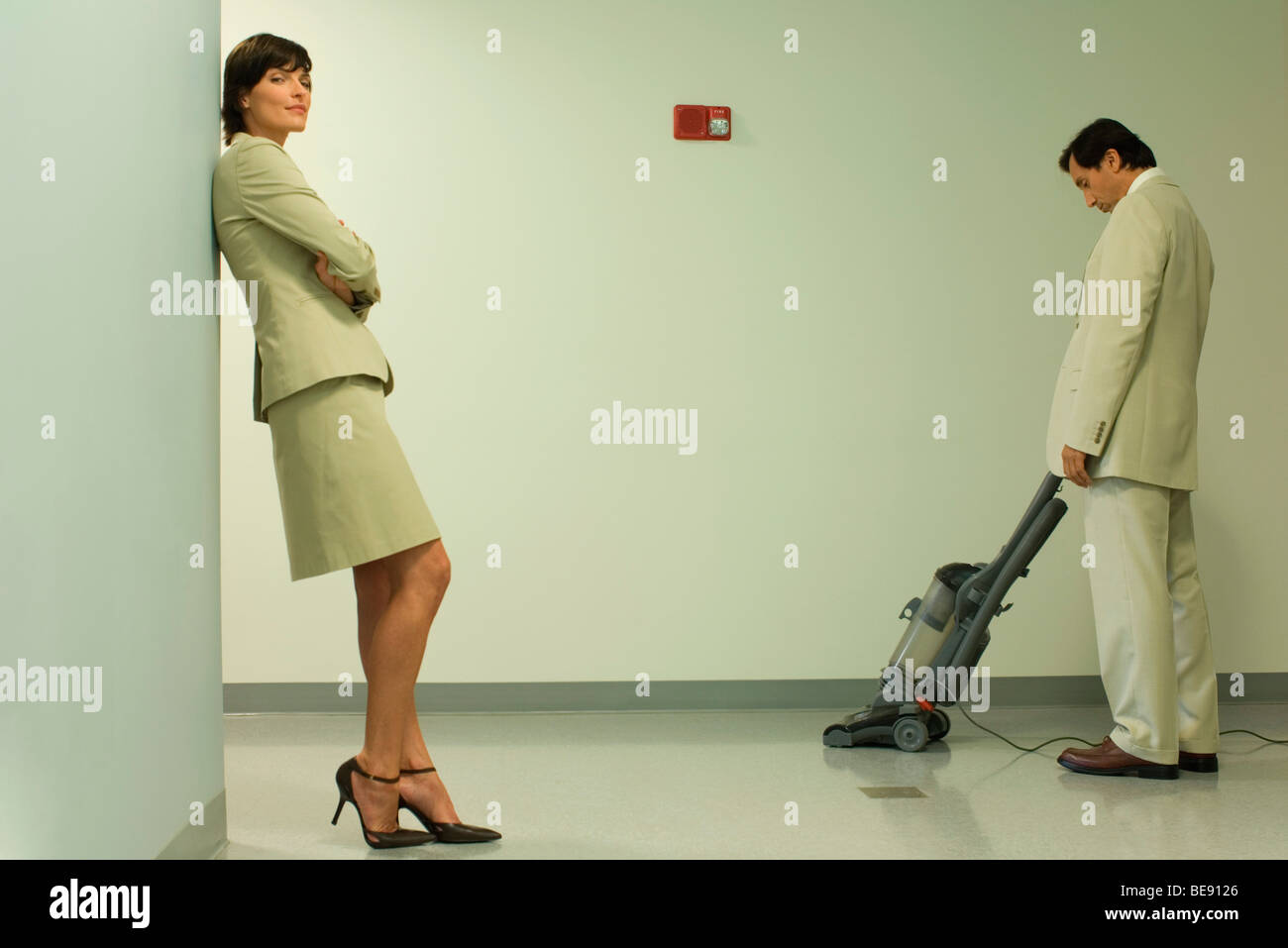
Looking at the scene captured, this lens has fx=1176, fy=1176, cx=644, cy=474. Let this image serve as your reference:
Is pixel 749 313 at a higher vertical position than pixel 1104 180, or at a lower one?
lower

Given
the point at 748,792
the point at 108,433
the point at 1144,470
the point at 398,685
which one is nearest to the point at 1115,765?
the point at 1144,470

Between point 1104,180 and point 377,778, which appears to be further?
point 1104,180

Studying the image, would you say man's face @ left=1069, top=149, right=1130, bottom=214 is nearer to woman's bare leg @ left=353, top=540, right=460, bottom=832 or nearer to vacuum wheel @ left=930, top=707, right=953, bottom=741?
vacuum wheel @ left=930, top=707, right=953, bottom=741

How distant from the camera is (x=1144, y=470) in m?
2.76

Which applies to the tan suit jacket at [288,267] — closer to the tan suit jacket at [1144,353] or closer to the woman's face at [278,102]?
the woman's face at [278,102]

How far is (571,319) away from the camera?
3844 millimetres

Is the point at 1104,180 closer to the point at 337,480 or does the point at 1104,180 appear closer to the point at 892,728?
the point at 892,728

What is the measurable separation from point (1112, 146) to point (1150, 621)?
1.19 meters

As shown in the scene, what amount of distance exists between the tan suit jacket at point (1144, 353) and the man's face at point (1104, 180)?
0.09m

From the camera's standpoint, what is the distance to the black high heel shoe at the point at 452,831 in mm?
2160

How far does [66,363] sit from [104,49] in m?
0.47

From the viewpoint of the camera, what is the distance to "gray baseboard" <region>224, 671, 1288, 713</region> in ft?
12.3

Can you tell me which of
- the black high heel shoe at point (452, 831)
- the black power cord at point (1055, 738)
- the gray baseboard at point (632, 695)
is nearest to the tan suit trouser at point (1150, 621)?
the black power cord at point (1055, 738)
